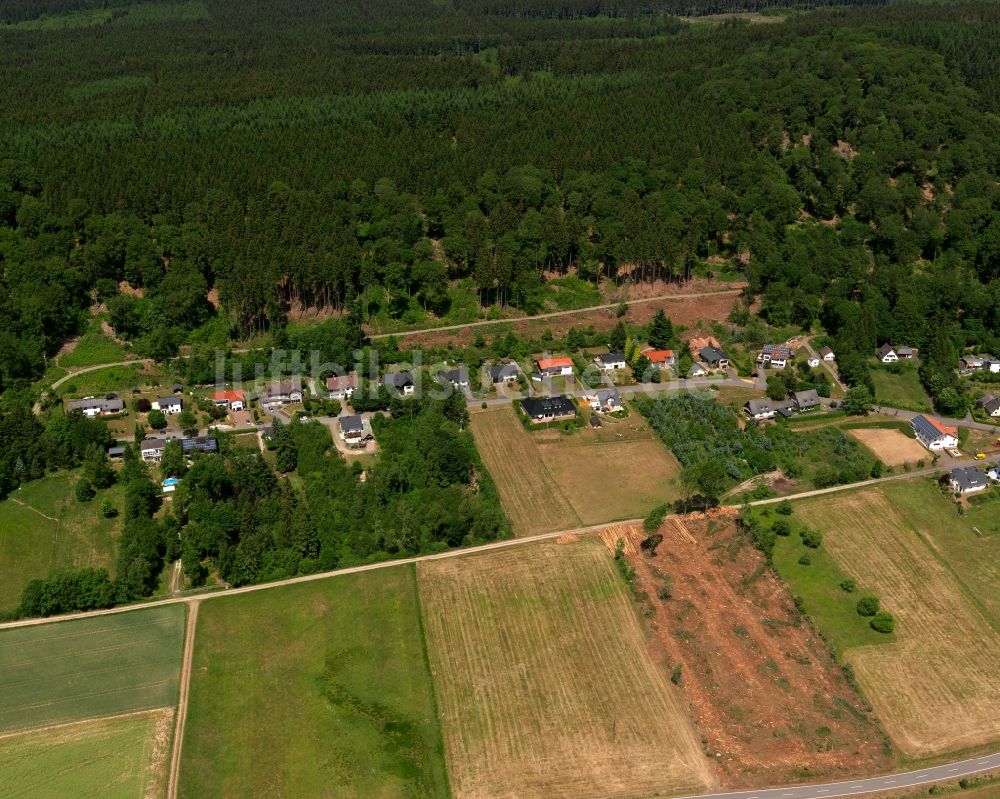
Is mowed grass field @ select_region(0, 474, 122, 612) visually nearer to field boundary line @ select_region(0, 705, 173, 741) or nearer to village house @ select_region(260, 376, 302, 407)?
field boundary line @ select_region(0, 705, 173, 741)

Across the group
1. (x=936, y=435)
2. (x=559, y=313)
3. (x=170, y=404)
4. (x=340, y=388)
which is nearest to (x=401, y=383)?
(x=340, y=388)

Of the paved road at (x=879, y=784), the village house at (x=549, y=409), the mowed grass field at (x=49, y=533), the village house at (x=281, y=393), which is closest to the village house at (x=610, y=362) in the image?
the village house at (x=549, y=409)

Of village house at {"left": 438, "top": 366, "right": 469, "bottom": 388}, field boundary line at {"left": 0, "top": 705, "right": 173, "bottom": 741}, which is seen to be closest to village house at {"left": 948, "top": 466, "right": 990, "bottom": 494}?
village house at {"left": 438, "top": 366, "right": 469, "bottom": 388}

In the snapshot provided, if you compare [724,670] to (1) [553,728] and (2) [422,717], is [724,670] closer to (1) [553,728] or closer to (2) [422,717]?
(1) [553,728]

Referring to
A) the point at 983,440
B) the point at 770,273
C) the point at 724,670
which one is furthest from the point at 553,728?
the point at 770,273

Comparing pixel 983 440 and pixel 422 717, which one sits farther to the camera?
pixel 983 440

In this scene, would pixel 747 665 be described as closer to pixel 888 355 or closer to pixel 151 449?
pixel 888 355

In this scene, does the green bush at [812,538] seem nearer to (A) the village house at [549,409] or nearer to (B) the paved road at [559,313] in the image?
(A) the village house at [549,409]
